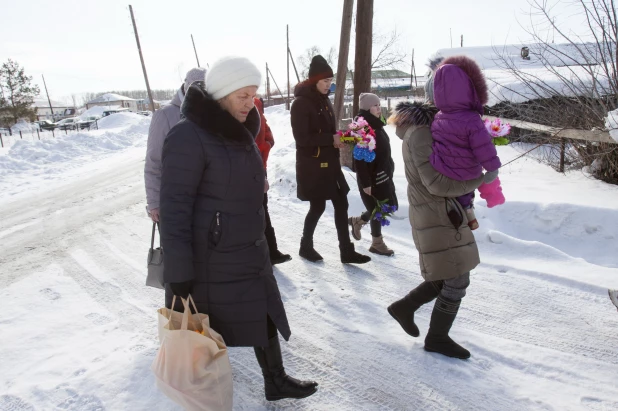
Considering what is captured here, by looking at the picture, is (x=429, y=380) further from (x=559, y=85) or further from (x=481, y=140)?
(x=559, y=85)

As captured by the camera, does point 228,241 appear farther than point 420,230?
No

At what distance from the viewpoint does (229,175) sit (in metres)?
2.13

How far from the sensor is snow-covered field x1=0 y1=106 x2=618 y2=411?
2596mm

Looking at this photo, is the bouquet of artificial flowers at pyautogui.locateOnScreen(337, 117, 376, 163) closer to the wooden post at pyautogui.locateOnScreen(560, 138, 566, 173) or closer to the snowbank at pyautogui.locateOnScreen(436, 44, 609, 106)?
the snowbank at pyautogui.locateOnScreen(436, 44, 609, 106)

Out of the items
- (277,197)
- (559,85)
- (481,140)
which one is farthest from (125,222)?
(559,85)

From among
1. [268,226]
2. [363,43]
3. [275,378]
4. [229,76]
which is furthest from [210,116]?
[363,43]

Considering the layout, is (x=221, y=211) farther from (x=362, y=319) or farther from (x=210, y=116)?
(x=362, y=319)

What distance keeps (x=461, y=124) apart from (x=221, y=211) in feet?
4.40

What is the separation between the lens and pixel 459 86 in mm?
2383

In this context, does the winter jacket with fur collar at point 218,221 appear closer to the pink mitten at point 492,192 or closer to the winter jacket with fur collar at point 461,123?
the winter jacket with fur collar at point 461,123

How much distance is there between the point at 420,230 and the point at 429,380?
90 cm

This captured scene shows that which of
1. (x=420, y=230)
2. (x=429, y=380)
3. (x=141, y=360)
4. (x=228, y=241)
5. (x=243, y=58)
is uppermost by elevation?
(x=243, y=58)

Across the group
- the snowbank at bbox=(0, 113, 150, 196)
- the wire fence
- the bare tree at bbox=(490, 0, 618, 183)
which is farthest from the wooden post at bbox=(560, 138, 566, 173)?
the wire fence

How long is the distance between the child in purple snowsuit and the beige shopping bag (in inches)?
59.4
